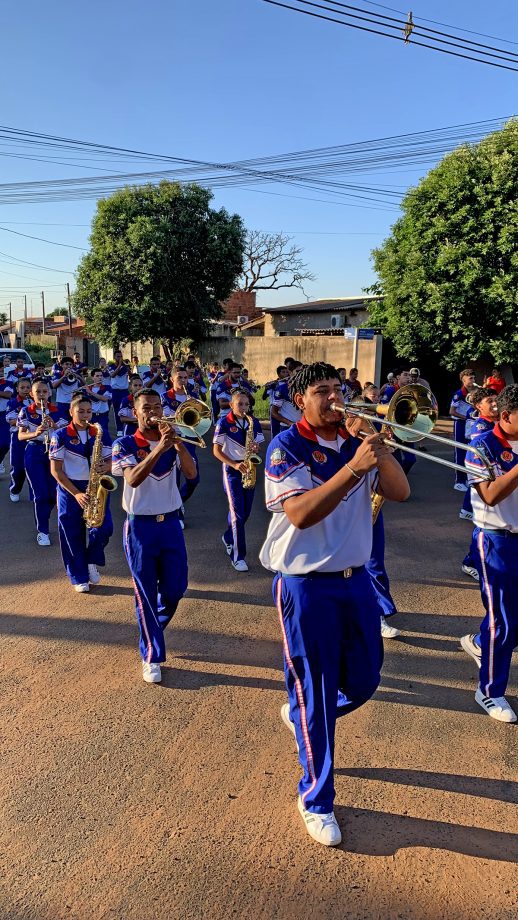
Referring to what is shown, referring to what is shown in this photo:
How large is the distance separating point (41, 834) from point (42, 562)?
4.32 meters

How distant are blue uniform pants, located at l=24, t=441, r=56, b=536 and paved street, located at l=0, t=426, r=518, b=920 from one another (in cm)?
214

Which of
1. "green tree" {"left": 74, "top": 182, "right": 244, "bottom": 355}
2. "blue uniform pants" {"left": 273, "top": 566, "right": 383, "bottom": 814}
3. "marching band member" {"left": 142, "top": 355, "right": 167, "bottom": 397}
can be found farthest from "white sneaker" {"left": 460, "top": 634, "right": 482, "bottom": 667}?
A: "green tree" {"left": 74, "top": 182, "right": 244, "bottom": 355}

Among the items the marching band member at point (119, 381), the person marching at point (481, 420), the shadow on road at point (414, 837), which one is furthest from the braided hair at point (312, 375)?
the marching band member at point (119, 381)

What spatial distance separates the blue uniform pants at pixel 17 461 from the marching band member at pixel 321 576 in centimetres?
776

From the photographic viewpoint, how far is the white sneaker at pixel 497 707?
4.06 meters

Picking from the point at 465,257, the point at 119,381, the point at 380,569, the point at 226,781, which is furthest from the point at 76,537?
the point at 465,257

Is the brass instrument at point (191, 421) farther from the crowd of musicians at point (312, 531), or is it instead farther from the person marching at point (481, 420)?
the person marching at point (481, 420)

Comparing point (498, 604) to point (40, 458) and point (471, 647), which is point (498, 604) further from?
point (40, 458)

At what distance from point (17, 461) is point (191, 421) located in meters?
5.99

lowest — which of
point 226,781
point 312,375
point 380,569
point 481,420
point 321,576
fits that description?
point 226,781

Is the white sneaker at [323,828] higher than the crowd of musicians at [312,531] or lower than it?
lower

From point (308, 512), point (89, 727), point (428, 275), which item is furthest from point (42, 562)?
point (428, 275)

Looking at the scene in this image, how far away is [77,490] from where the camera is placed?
595cm

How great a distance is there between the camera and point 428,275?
17.2 m
